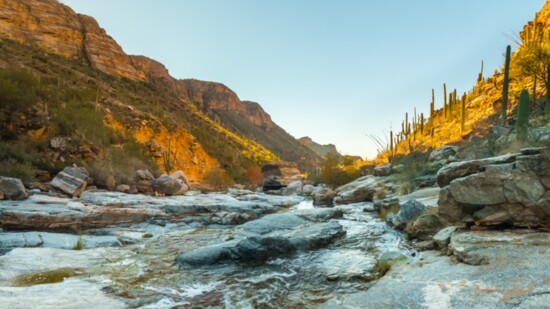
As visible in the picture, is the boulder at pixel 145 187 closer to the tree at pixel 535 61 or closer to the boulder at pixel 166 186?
the boulder at pixel 166 186

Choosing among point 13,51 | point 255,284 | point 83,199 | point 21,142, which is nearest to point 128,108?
point 13,51

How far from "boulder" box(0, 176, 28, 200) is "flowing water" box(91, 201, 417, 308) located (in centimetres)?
568

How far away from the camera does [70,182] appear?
12383mm

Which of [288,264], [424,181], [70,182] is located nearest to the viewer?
[288,264]

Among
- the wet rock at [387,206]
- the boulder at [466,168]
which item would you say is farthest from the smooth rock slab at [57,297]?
the wet rock at [387,206]

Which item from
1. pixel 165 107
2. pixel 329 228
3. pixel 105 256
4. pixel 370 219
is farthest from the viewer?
pixel 165 107

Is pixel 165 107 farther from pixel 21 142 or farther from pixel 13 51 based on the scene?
pixel 21 142

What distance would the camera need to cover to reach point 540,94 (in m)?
20.1

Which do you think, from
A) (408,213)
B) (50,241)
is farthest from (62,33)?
(408,213)

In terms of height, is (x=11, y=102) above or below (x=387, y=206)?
above

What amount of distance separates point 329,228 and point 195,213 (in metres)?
7.61

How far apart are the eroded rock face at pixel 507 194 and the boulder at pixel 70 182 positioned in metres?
13.4

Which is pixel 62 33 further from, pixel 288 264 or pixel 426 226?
pixel 426 226

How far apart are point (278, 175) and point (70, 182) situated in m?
36.5
